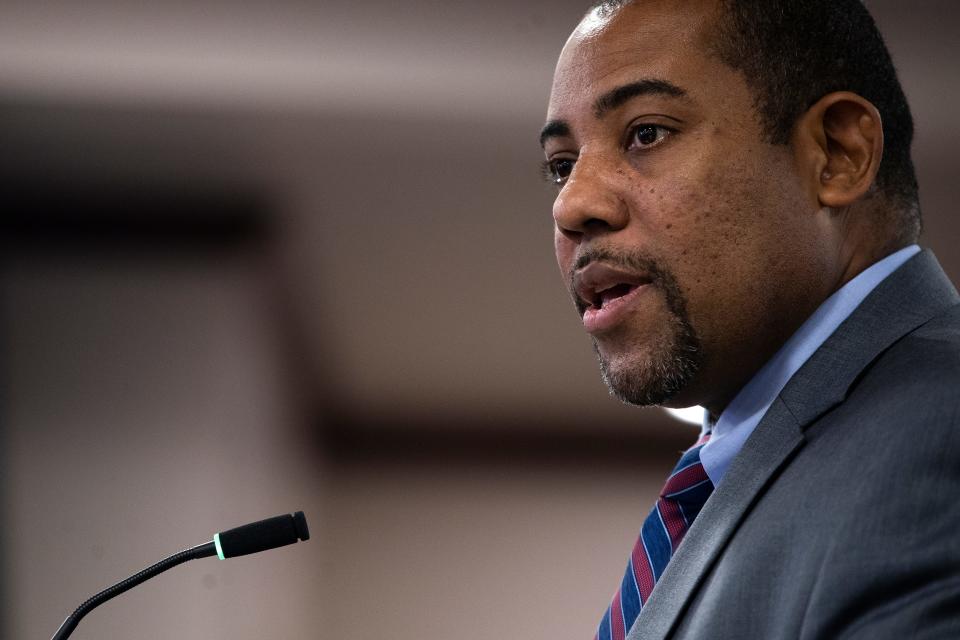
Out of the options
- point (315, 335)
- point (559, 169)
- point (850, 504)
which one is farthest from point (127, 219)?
point (850, 504)

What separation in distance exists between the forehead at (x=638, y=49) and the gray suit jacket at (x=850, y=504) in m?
0.32

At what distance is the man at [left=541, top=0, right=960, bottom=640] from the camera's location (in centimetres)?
92

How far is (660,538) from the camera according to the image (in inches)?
45.0

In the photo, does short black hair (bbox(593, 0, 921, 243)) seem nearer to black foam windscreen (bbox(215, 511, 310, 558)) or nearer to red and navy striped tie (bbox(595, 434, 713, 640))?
red and navy striped tie (bbox(595, 434, 713, 640))

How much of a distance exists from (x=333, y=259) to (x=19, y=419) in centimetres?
106

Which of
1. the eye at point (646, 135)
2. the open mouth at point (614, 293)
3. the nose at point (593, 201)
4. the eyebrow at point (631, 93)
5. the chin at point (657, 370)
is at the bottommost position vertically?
the chin at point (657, 370)

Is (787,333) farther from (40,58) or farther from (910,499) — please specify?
(40,58)

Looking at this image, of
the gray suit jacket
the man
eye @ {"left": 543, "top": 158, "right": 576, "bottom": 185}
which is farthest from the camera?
eye @ {"left": 543, "top": 158, "right": 576, "bottom": 185}

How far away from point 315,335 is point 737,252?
85.8 inches

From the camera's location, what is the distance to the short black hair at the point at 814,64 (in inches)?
42.5

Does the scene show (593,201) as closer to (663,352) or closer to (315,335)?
(663,352)

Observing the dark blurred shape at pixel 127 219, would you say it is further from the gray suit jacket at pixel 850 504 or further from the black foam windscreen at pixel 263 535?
the gray suit jacket at pixel 850 504

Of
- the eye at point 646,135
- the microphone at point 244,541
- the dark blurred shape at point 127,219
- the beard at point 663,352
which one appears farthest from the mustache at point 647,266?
the dark blurred shape at point 127,219

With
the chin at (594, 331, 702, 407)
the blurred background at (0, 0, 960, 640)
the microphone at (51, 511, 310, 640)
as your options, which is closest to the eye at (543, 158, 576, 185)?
the chin at (594, 331, 702, 407)
